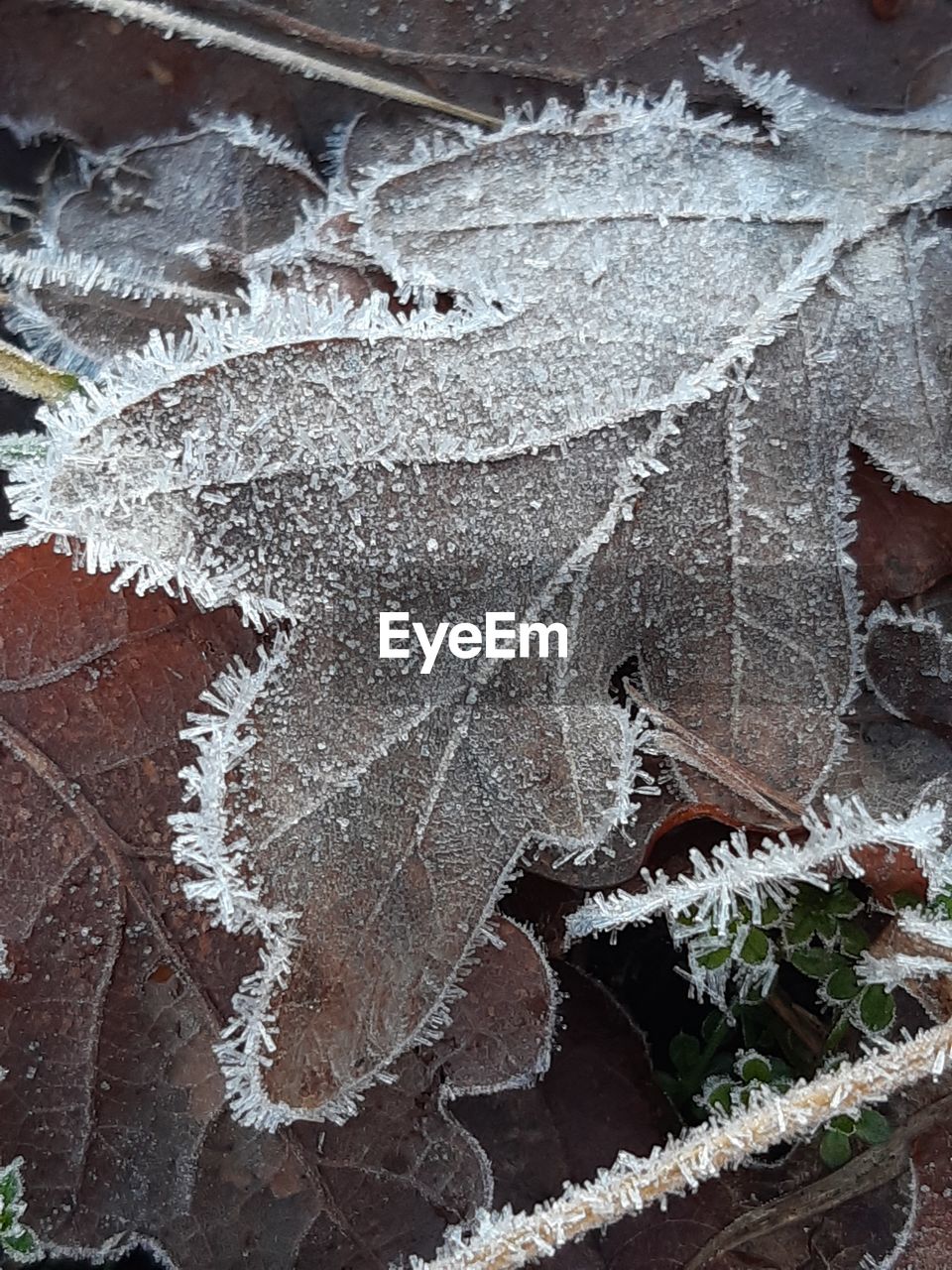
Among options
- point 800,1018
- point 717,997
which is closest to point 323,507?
point 717,997

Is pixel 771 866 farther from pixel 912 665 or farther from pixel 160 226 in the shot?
pixel 160 226

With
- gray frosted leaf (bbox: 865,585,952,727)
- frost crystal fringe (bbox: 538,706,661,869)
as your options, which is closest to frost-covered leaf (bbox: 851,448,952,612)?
gray frosted leaf (bbox: 865,585,952,727)

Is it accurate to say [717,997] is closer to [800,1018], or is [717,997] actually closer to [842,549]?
[800,1018]

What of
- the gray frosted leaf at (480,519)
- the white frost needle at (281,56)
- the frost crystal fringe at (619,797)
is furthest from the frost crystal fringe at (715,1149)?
the white frost needle at (281,56)

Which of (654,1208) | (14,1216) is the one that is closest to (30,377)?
(14,1216)

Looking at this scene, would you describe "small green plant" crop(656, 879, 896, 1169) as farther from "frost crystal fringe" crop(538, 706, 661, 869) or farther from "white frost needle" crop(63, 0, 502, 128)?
"white frost needle" crop(63, 0, 502, 128)
